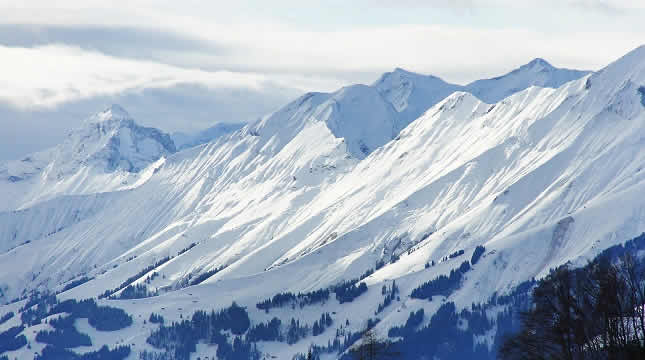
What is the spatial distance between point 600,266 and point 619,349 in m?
6.89

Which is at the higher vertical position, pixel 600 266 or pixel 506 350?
pixel 600 266

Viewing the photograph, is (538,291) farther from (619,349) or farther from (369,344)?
(369,344)

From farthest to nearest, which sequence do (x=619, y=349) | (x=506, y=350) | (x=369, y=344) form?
(x=369, y=344), (x=506, y=350), (x=619, y=349)

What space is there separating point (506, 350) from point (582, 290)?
793 centimetres

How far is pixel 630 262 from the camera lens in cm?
9500

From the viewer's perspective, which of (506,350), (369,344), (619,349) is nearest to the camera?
(619,349)

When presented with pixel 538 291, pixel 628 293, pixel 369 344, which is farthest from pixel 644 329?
pixel 369 344

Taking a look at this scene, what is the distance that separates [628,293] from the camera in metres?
92.6

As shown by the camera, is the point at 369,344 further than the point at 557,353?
Yes

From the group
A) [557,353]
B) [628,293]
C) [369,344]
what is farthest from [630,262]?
[369,344]

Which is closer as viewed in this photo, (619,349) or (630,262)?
(619,349)

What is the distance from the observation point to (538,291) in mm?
93500

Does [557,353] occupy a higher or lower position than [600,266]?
lower

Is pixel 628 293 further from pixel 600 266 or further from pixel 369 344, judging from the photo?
pixel 369 344
